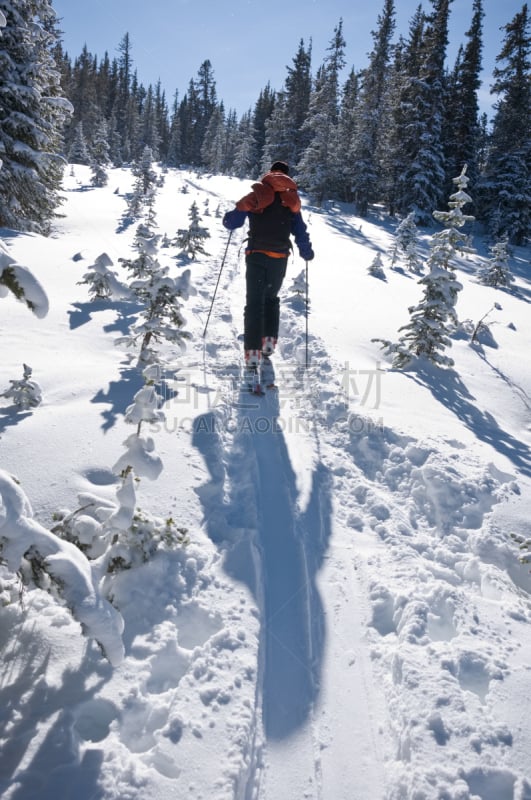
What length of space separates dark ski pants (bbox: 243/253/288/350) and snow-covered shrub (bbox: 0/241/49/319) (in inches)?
173

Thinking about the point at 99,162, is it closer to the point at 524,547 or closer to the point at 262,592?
the point at 262,592

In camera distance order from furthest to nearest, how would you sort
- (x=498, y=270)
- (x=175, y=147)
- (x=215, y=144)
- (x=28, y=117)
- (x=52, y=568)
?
(x=175, y=147) < (x=215, y=144) < (x=498, y=270) < (x=28, y=117) < (x=52, y=568)

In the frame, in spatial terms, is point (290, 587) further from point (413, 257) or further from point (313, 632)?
point (413, 257)

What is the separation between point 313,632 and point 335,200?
141ft

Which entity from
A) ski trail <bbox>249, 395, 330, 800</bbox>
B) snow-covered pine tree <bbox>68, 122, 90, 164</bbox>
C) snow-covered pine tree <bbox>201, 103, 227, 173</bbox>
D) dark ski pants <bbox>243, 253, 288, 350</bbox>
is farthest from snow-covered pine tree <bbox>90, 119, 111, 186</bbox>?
ski trail <bbox>249, 395, 330, 800</bbox>

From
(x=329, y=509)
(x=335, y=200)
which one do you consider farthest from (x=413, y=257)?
(x=335, y=200)

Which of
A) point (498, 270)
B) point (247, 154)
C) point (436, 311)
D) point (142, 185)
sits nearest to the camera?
point (436, 311)

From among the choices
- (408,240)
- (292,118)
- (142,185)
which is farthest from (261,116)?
(408,240)

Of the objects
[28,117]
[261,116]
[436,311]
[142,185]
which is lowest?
[436,311]

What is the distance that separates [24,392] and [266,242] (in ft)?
11.6

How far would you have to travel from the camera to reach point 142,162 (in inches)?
1117

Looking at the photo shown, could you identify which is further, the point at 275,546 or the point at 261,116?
the point at 261,116

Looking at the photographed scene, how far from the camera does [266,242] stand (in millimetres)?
5793

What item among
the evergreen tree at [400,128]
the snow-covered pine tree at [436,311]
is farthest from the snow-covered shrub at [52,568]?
the evergreen tree at [400,128]
